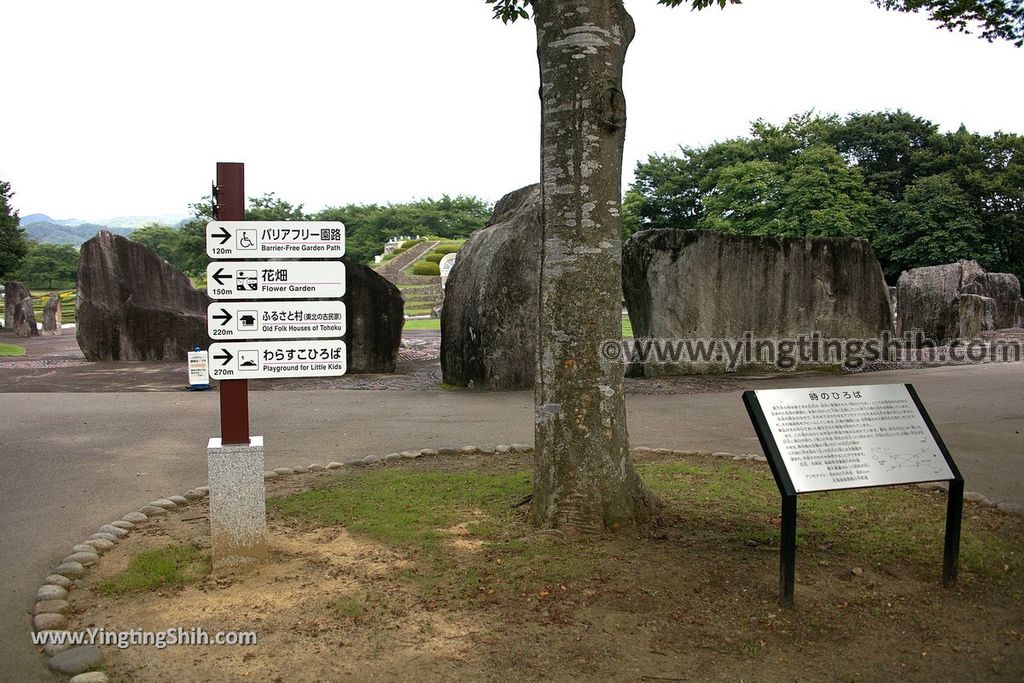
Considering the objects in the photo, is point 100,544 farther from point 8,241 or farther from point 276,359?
point 8,241

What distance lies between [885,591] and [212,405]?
980cm

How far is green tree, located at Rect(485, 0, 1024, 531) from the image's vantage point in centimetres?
567

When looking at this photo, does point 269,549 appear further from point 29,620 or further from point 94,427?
point 94,427

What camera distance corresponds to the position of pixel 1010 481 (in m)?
7.39

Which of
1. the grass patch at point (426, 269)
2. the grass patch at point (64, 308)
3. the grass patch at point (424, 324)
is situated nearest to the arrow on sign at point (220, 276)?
the grass patch at point (424, 324)

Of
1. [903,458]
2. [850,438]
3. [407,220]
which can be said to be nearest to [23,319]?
[850,438]

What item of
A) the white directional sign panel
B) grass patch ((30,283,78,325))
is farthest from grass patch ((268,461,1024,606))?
grass patch ((30,283,78,325))

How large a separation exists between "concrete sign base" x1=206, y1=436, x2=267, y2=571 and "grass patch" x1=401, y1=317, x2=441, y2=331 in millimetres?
24806

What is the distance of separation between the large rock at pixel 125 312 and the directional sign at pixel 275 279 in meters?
15.3

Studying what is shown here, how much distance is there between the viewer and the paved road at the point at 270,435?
626cm

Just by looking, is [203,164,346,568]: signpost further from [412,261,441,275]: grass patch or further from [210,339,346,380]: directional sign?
[412,261,441,275]: grass patch

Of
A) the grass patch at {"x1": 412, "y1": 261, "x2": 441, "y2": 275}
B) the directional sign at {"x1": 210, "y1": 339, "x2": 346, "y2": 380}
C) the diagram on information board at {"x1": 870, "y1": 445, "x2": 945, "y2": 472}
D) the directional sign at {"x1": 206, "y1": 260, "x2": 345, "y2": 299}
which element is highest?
the grass patch at {"x1": 412, "y1": 261, "x2": 441, "y2": 275}

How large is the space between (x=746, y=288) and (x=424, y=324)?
816 inches

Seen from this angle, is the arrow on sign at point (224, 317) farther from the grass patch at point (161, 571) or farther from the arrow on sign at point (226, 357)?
the grass patch at point (161, 571)
